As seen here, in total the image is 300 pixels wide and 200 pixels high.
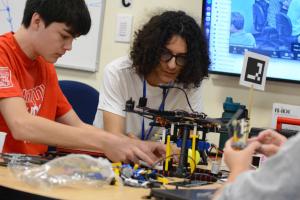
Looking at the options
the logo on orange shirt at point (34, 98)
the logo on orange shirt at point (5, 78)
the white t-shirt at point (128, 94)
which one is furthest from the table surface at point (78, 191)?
the white t-shirt at point (128, 94)

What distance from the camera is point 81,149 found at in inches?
73.2

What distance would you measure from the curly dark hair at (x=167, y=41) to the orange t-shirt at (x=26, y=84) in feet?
1.41

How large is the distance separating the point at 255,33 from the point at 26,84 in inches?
59.5

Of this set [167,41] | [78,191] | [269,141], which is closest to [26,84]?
A: [167,41]

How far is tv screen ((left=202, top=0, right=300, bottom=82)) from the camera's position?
9.52ft

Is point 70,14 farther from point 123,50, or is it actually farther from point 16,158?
point 123,50

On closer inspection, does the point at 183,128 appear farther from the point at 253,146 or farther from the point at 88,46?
the point at 88,46

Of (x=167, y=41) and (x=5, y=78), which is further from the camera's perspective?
(x=167, y=41)

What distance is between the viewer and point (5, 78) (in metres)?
1.86

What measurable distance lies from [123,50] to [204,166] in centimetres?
150

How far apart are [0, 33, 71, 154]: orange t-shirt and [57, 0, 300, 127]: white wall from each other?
961 millimetres

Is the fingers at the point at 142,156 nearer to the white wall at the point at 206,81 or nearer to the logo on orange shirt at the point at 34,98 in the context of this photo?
the logo on orange shirt at the point at 34,98

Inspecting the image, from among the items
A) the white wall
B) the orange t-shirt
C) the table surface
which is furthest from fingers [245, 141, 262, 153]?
the white wall

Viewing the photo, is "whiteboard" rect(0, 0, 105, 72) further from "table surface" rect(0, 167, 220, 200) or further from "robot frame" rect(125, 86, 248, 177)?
"table surface" rect(0, 167, 220, 200)
